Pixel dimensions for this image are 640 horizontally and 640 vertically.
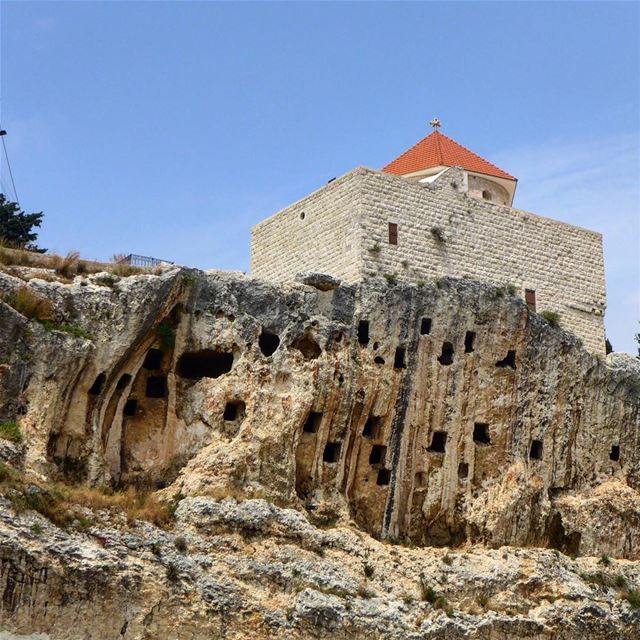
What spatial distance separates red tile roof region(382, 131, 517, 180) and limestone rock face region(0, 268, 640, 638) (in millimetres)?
5116

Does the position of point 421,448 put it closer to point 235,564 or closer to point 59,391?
point 235,564

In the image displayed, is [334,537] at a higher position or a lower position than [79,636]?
higher

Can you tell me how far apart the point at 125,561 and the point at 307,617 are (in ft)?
12.1

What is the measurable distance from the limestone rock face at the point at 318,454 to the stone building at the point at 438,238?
1.58 m

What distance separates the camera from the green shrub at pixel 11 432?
26.3 meters

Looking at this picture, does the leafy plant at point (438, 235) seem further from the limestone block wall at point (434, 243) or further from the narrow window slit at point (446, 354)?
the narrow window slit at point (446, 354)

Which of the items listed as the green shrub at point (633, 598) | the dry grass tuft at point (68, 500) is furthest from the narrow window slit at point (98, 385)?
the green shrub at point (633, 598)

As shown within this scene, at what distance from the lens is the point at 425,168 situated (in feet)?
116

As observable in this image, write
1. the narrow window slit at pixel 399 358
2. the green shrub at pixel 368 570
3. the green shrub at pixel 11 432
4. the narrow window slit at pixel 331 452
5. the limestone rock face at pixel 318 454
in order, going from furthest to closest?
the narrow window slit at pixel 399 358
the narrow window slit at pixel 331 452
the green shrub at pixel 368 570
the green shrub at pixel 11 432
the limestone rock face at pixel 318 454

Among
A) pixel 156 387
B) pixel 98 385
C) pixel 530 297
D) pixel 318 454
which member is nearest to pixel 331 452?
pixel 318 454

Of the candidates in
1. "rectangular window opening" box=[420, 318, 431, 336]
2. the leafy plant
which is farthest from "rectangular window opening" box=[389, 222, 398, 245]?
"rectangular window opening" box=[420, 318, 431, 336]

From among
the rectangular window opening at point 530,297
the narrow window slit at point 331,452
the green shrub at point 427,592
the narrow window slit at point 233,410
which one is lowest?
the green shrub at point 427,592

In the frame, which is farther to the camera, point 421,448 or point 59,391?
point 421,448

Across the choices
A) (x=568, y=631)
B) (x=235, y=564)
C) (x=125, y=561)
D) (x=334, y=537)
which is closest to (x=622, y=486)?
(x=568, y=631)
